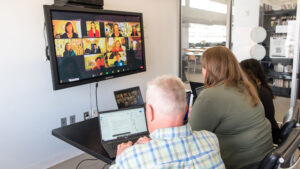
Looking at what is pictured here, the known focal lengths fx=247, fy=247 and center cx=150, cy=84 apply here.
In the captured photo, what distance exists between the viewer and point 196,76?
4.82m

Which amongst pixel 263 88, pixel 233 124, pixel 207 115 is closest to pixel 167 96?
pixel 207 115

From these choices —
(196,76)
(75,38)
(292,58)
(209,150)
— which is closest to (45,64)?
(75,38)

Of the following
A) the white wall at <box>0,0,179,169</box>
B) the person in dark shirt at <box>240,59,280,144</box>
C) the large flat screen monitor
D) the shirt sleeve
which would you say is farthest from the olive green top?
the white wall at <box>0,0,179,169</box>

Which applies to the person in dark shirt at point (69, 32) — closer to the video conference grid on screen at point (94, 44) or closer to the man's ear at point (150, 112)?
the video conference grid on screen at point (94, 44)

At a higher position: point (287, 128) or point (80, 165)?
point (287, 128)

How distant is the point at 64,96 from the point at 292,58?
339cm

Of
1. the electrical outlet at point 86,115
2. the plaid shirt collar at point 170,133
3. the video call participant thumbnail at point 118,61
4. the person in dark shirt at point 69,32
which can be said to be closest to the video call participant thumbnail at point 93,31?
the person in dark shirt at point 69,32

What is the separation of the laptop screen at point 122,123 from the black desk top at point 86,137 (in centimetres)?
10

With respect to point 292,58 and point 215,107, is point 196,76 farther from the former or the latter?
point 215,107

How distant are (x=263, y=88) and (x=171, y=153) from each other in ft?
5.13

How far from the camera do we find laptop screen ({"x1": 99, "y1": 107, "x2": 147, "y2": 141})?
1.70m

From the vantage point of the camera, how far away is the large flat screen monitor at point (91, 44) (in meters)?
2.41

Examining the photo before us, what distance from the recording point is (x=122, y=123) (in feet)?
5.71

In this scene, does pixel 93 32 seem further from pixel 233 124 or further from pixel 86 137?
pixel 233 124
